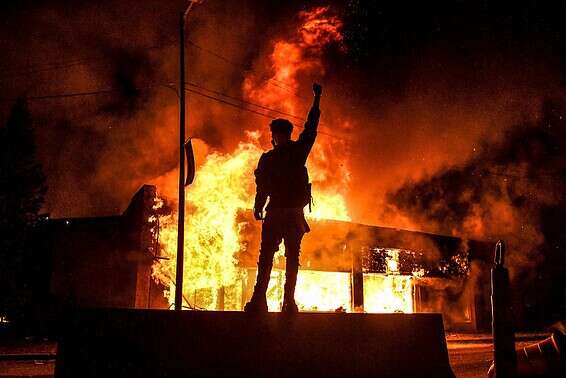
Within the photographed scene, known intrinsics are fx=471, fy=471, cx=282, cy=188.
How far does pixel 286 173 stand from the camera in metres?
5.32

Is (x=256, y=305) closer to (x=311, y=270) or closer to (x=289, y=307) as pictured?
(x=289, y=307)

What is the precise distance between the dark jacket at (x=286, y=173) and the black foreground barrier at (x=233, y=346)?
1.33 m

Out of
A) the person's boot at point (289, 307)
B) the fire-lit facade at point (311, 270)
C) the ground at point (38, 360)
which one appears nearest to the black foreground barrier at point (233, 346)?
the person's boot at point (289, 307)

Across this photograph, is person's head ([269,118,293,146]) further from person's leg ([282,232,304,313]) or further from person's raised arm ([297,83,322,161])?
person's leg ([282,232,304,313])

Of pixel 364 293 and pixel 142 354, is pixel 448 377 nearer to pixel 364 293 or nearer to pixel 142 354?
pixel 142 354

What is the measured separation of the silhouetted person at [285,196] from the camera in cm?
528

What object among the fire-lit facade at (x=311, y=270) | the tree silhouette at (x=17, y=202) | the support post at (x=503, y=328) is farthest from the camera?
the tree silhouette at (x=17, y=202)

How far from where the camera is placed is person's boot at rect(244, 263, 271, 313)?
4.88 m

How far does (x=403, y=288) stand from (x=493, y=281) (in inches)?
946

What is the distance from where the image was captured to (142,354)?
3939 millimetres

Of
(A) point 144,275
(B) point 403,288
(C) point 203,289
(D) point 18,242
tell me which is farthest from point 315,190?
(D) point 18,242

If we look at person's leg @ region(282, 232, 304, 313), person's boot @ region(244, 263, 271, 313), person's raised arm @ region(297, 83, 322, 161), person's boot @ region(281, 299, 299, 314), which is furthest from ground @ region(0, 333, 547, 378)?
person's raised arm @ region(297, 83, 322, 161)

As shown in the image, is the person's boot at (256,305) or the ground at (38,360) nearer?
the person's boot at (256,305)

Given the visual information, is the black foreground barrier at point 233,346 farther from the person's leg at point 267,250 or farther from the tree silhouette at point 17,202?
the tree silhouette at point 17,202
